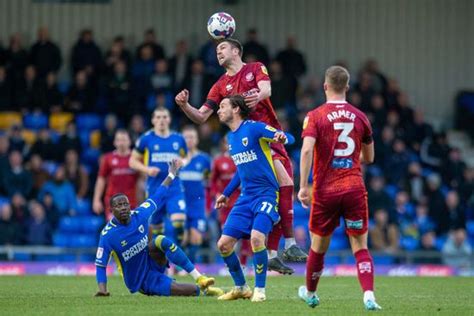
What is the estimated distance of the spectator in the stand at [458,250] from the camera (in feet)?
77.5

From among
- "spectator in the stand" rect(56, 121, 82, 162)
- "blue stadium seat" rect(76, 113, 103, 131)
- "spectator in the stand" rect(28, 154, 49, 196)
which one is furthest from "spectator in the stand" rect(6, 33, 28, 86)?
"spectator in the stand" rect(28, 154, 49, 196)

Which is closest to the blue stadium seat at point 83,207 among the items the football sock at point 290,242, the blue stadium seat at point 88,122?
the blue stadium seat at point 88,122

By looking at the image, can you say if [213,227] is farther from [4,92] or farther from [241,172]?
[241,172]

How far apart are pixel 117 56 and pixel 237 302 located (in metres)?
14.6

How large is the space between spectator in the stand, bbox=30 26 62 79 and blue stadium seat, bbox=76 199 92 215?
11.7ft

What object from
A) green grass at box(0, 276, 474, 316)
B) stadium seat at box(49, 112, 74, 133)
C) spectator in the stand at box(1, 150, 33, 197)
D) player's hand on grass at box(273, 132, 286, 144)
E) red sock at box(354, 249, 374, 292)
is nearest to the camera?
red sock at box(354, 249, 374, 292)

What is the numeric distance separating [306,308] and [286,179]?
1624mm

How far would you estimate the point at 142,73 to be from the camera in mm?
26859

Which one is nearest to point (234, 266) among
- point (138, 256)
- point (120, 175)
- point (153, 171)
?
point (138, 256)

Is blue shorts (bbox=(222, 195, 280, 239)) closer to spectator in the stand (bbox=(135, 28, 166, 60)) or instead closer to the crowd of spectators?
the crowd of spectators

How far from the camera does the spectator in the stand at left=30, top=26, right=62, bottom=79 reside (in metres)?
26.8

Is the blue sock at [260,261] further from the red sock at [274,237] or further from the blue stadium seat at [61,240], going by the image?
the blue stadium seat at [61,240]

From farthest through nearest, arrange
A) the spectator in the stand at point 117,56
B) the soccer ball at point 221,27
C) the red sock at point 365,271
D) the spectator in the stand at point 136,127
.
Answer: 1. the spectator in the stand at point 117,56
2. the spectator in the stand at point 136,127
3. the soccer ball at point 221,27
4. the red sock at point 365,271

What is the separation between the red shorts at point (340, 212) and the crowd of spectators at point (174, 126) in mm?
11438
